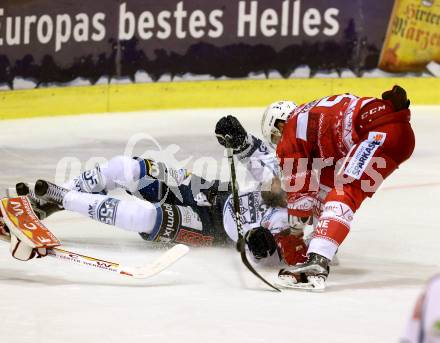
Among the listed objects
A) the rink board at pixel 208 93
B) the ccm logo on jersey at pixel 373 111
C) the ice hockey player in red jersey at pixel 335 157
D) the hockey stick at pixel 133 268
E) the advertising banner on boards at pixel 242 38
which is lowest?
the rink board at pixel 208 93

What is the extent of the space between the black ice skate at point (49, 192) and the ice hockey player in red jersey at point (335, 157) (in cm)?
101

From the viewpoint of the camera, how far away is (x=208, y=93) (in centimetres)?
958

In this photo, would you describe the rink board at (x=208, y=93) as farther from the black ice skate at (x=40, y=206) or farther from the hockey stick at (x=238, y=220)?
the hockey stick at (x=238, y=220)

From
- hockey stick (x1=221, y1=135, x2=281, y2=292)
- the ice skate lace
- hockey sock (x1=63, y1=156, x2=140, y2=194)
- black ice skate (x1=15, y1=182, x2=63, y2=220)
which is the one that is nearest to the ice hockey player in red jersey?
hockey stick (x1=221, y1=135, x2=281, y2=292)

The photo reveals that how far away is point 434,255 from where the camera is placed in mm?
4691

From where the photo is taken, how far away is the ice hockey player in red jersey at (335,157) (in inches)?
153

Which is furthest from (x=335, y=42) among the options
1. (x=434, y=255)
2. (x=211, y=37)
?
(x=434, y=255)

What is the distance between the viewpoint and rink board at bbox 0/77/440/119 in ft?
30.6

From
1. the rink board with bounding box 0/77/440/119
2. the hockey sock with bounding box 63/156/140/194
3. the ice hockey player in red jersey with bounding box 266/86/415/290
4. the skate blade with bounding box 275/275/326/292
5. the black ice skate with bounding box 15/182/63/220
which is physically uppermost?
the ice hockey player in red jersey with bounding box 266/86/415/290

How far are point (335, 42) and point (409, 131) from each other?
558 cm

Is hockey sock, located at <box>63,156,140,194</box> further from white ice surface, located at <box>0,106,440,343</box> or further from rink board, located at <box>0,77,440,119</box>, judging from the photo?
rink board, located at <box>0,77,440,119</box>

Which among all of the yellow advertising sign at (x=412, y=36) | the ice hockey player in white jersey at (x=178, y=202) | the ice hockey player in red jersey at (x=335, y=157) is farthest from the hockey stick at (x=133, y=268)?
the yellow advertising sign at (x=412, y=36)

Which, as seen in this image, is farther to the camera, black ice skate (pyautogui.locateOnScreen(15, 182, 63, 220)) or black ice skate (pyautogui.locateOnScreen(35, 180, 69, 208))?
black ice skate (pyautogui.locateOnScreen(15, 182, 63, 220))

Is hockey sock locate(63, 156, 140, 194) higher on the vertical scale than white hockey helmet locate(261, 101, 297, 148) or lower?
lower
